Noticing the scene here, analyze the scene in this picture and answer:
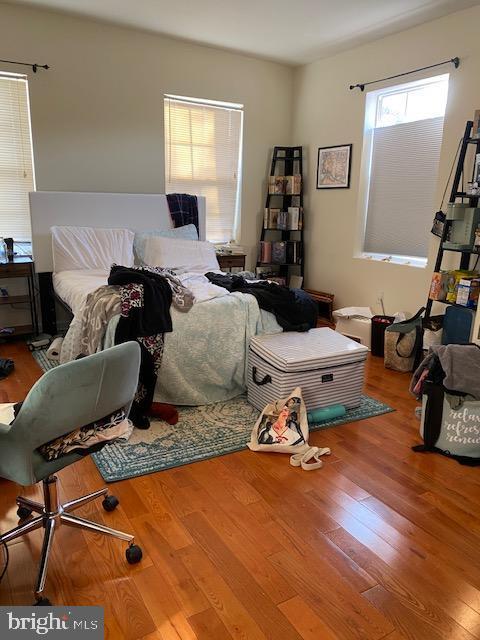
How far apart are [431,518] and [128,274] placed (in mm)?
2077

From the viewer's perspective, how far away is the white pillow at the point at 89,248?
411cm

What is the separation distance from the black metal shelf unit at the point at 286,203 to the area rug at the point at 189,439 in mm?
2724

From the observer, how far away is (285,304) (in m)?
3.22

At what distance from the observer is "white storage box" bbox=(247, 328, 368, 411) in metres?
2.78

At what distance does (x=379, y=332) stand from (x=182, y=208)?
2314 millimetres

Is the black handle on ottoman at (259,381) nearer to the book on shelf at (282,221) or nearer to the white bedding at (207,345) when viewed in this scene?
the white bedding at (207,345)

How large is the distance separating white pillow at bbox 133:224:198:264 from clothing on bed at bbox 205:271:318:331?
134 cm

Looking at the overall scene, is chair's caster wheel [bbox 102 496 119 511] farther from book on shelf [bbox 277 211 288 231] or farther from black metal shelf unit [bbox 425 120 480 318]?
book on shelf [bbox 277 211 288 231]

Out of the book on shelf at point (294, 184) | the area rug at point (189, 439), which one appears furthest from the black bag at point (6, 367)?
the book on shelf at point (294, 184)

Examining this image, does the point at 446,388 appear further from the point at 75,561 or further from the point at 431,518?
the point at 75,561

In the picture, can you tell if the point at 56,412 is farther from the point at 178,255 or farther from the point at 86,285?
the point at 178,255

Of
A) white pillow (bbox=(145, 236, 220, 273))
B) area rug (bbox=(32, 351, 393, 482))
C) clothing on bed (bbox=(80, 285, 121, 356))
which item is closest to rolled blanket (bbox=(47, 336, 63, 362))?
clothing on bed (bbox=(80, 285, 121, 356))

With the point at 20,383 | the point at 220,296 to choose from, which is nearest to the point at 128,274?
the point at 220,296

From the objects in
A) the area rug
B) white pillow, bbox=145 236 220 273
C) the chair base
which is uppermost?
white pillow, bbox=145 236 220 273
